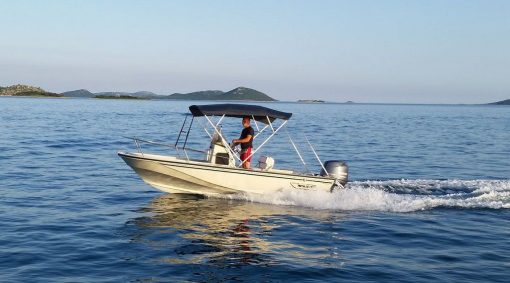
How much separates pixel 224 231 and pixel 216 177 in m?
3.88

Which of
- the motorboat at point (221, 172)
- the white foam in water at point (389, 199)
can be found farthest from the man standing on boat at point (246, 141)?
the white foam in water at point (389, 199)

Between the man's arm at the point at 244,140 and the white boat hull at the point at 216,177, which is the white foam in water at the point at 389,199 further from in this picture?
the man's arm at the point at 244,140

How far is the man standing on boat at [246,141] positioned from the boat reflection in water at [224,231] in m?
1.37

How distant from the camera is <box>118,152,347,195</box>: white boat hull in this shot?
16516 mm

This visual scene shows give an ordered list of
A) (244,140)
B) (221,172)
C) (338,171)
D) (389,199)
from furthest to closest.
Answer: (338,171)
(389,199)
(244,140)
(221,172)

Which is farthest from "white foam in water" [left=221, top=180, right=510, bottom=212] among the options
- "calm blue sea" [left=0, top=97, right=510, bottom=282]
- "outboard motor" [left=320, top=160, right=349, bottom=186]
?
"outboard motor" [left=320, top=160, right=349, bottom=186]

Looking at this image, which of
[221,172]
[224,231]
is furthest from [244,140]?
[224,231]

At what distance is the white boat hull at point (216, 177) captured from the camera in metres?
16.5

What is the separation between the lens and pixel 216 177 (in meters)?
16.7

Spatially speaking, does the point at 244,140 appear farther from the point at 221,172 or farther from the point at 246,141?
the point at 221,172

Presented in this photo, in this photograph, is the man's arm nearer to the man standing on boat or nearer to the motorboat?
the man standing on boat

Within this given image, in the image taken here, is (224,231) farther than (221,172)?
No

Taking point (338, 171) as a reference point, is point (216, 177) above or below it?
below

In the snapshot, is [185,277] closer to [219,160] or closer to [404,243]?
[404,243]
